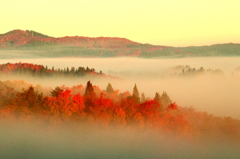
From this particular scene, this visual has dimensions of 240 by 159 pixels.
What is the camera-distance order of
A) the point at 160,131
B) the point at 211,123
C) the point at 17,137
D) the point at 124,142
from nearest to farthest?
the point at 17,137
the point at 124,142
the point at 160,131
the point at 211,123

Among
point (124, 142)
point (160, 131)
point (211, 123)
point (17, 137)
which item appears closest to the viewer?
point (17, 137)

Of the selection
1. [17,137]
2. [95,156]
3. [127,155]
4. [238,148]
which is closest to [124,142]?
[127,155]

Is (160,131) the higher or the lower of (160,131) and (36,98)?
the lower

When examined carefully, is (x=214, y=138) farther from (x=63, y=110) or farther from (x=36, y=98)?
(x=36, y=98)

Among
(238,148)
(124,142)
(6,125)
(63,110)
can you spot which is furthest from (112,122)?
(238,148)

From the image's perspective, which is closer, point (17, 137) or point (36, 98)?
point (17, 137)

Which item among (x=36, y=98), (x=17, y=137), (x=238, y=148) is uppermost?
(x=36, y=98)

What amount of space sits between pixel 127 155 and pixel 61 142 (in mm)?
19726

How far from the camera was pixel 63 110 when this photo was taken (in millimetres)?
104000

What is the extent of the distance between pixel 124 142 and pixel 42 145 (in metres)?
24.8

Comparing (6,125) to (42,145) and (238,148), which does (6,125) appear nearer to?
(42,145)

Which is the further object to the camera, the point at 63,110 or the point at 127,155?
the point at 63,110

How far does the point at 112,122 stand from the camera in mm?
106000

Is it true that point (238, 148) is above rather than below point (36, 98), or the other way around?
below
